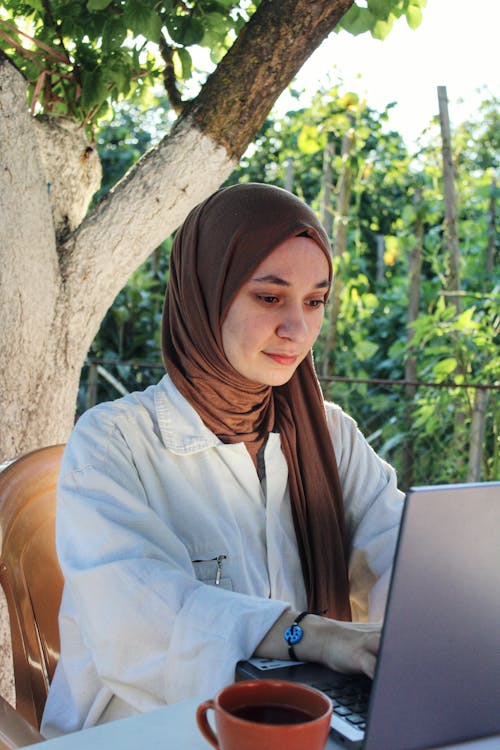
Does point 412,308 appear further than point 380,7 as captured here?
Yes

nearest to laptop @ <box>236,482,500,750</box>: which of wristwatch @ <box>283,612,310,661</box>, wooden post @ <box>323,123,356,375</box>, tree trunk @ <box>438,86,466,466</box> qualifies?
wristwatch @ <box>283,612,310,661</box>

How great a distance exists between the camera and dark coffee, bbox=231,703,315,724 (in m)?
0.83

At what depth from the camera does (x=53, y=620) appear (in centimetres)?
178

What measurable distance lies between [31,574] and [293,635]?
2.25 ft

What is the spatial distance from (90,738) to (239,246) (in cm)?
96

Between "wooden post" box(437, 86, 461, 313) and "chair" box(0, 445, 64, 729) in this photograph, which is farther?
"wooden post" box(437, 86, 461, 313)

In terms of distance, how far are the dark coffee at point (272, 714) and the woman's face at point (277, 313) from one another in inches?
36.1

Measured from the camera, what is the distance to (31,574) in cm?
175

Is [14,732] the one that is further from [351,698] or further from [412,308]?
[412,308]

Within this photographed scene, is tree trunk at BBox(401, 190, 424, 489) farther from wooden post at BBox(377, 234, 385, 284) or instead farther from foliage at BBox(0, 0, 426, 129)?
foliage at BBox(0, 0, 426, 129)

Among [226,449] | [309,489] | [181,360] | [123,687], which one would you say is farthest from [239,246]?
[123,687]

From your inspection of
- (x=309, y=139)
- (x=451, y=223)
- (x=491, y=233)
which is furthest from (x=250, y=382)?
(x=491, y=233)

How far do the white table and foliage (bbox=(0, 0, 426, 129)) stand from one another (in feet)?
6.46

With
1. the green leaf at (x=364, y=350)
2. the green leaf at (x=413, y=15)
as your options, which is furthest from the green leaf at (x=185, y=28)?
the green leaf at (x=364, y=350)
